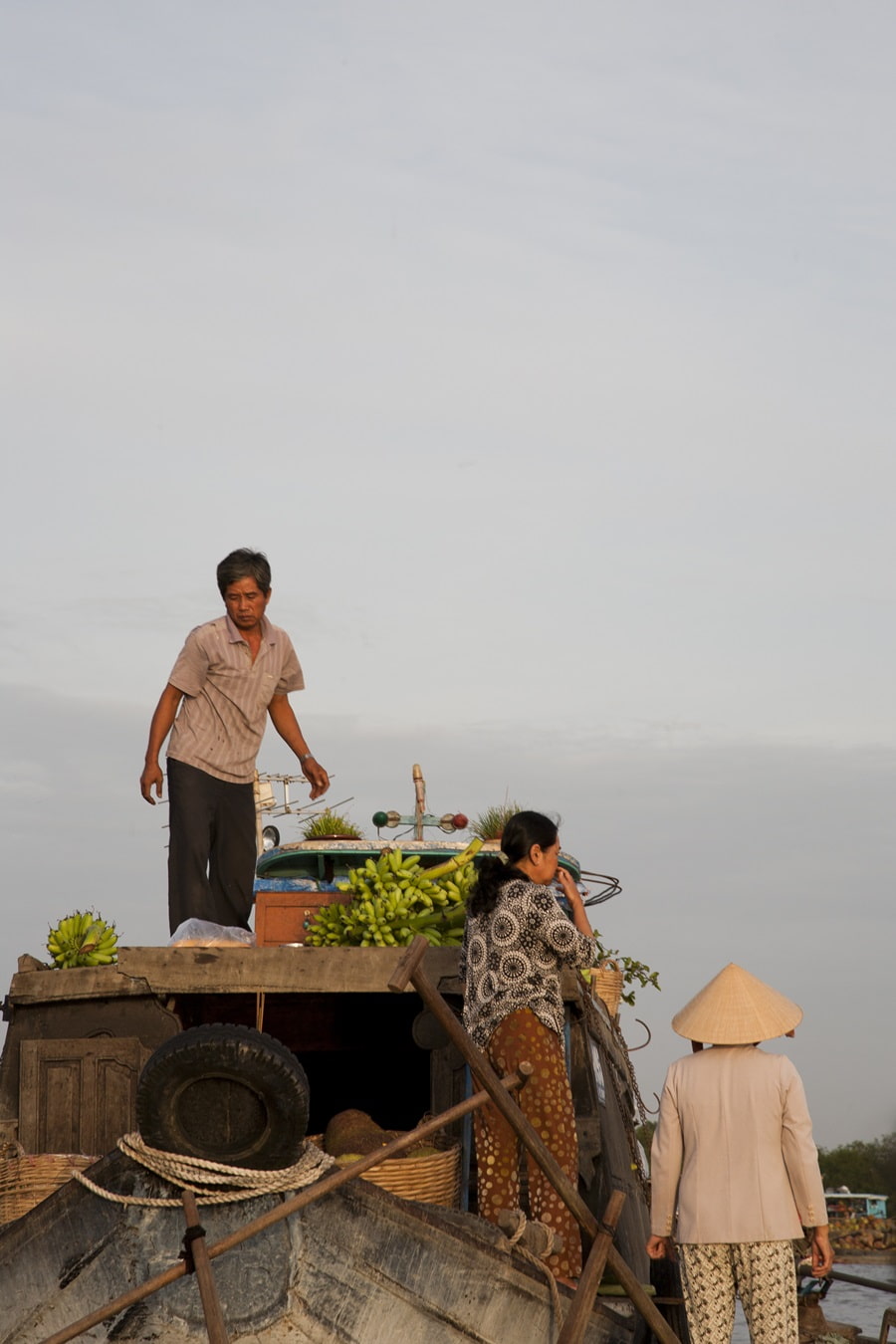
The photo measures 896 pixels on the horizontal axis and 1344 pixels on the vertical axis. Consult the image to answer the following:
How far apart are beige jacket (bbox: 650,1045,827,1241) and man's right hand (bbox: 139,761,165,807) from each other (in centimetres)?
389

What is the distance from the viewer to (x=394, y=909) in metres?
7.19

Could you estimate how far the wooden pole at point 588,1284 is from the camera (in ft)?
15.8

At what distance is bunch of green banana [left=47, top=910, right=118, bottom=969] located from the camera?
744cm

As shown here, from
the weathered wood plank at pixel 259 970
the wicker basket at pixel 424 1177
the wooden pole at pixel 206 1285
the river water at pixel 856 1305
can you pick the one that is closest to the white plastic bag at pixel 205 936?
the weathered wood plank at pixel 259 970

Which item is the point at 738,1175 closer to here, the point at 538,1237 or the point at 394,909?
the point at 538,1237

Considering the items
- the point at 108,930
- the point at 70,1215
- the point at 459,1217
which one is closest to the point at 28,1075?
the point at 108,930

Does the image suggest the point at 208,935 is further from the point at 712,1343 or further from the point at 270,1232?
the point at 712,1343

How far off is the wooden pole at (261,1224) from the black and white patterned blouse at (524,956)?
76 cm

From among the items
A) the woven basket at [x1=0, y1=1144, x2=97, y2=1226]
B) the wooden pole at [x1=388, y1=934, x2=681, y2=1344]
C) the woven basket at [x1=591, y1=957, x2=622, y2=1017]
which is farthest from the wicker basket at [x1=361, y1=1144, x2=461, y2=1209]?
the woven basket at [x1=591, y1=957, x2=622, y2=1017]

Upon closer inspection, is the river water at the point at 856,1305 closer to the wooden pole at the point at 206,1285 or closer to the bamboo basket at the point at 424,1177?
the bamboo basket at the point at 424,1177

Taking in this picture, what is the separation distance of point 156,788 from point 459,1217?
3695mm

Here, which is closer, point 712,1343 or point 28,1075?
point 712,1343

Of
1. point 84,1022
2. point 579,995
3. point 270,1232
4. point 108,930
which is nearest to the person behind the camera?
point 270,1232

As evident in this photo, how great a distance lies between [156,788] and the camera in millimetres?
8070
